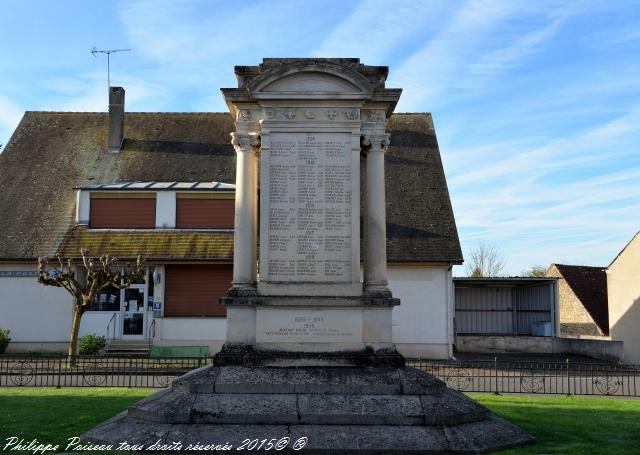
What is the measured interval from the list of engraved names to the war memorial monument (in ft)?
0.05

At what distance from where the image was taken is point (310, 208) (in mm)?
11055

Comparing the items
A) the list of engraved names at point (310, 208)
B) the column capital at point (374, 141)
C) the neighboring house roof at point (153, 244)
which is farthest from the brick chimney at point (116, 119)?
the column capital at point (374, 141)

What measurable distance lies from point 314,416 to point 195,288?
19.1 m

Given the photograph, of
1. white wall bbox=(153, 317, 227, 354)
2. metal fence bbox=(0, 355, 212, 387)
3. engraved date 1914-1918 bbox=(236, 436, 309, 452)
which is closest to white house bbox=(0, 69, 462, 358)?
white wall bbox=(153, 317, 227, 354)

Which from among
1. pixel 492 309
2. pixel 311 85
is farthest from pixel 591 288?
pixel 311 85

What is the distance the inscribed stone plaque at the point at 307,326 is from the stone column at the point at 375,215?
0.71 meters

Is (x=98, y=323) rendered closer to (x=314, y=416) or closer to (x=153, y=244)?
(x=153, y=244)

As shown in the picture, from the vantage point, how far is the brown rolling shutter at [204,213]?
28422 millimetres

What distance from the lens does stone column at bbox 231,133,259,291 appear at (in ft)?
36.4

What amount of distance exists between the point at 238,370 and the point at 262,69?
4.91 meters

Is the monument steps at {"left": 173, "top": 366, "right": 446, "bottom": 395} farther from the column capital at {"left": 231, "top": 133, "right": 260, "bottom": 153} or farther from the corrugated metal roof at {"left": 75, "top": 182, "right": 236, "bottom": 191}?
the corrugated metal roof at {"left": 75, "top": 182, "right": 236, "bottom": 191}

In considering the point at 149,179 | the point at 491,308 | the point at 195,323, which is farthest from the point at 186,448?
the point at 491,308

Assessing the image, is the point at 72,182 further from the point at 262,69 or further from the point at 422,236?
the point at 262,69

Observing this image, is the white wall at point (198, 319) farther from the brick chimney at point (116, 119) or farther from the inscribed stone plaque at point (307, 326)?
the inscribed stone plaque at point (307, 326)
